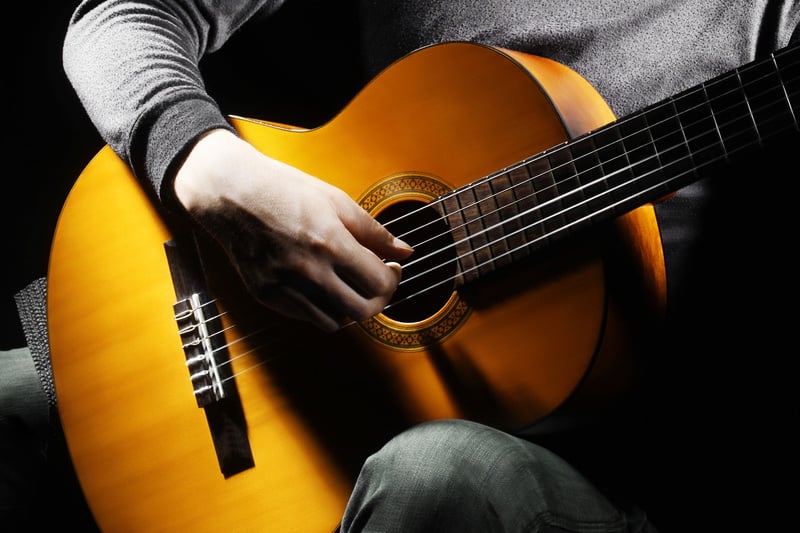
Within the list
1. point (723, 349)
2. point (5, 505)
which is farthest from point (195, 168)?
point (723, 349)

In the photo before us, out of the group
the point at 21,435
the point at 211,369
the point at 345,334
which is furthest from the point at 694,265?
the point at 21,435

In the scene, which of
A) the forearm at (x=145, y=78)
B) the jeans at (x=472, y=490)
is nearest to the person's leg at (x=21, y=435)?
the forearm at (x=145, y=78)

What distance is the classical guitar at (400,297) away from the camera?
2.04 ft

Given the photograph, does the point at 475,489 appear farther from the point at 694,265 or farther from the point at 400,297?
the point at 694,265

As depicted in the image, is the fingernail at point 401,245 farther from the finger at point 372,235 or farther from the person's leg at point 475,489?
the person's leg at point 475,489

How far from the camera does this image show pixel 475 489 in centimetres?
60

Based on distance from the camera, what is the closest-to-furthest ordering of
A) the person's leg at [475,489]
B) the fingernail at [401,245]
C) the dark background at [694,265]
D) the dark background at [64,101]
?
the person's leg at [475,489] < the fingernail at [401,245] < the dark background at [694,265] < the dark background at [64,101]

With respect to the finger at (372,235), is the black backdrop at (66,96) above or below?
above

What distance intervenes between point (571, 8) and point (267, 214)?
0.56 meters

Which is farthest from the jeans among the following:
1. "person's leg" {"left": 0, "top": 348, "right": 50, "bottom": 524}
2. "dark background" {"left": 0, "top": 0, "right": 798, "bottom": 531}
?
"person's leg" {"left": 0, "top": 348, "right": 50, "bottom": 524}

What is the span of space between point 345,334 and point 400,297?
0.10 m

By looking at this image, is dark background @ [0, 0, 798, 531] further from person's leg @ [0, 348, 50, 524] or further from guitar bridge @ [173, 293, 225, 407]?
guitar bridge @ [173, 293, 225, 407]

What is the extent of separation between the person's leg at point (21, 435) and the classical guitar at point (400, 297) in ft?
0.37

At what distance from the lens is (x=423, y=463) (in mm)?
619
